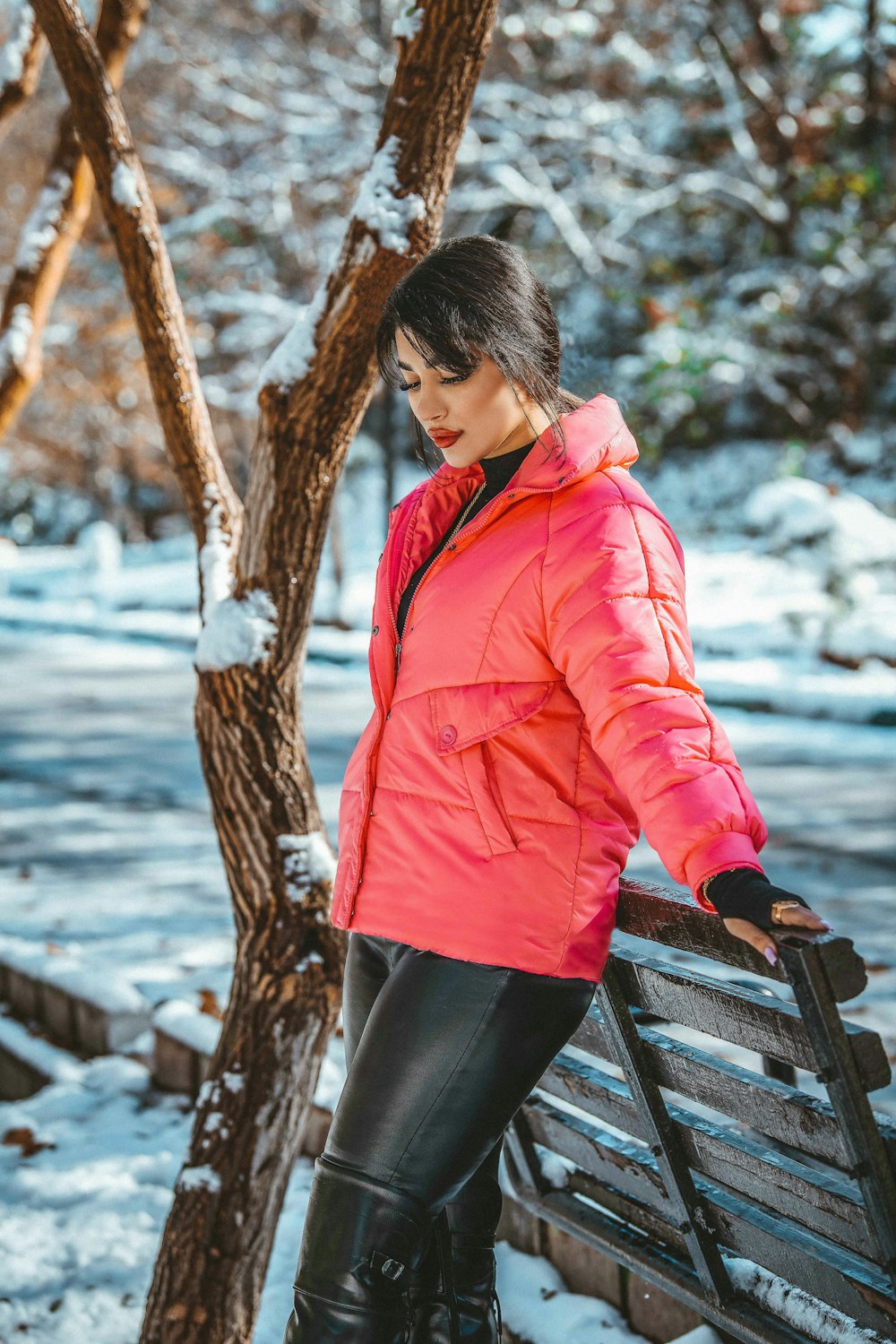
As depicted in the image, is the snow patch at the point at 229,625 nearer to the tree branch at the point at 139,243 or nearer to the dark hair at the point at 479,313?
the tree branch at the point at 139,243

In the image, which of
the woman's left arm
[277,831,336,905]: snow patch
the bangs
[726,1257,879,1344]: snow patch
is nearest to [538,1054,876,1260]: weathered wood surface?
[726,1257,879,1344]: snow patch

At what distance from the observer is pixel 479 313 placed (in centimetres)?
173

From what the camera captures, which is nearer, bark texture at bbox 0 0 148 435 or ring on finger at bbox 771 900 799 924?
ring on finger at bbox 771 900 799 924

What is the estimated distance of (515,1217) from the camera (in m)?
2.72

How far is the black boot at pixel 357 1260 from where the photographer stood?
5.36 feet

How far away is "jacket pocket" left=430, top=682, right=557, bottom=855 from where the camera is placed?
1663mm

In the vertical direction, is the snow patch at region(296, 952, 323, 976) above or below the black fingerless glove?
below

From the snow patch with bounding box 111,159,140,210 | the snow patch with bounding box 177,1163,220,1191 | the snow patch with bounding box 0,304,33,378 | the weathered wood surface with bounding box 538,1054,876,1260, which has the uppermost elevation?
the snow patch with bounding box 111,159,140,210

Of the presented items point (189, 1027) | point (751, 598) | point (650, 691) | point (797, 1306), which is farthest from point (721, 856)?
point (751, 598)

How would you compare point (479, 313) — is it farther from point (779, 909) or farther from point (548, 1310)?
point (548, 1310)

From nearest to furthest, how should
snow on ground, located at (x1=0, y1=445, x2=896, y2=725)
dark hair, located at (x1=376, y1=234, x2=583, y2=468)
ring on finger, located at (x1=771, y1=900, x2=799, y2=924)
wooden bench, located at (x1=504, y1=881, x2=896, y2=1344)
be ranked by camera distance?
ring on finger, located at (x1=771, y1=900, x2=799, y2=924) → wooden bench, located at (x1=504, y1=881, x2=896, y2=1344) → dark hair, located at (x1=376, y1=234, x2=583, y2=468) → snow on ground, located at (x1=0, y1=445, x2=896, y2=725)

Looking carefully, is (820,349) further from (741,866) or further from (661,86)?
(741,866)

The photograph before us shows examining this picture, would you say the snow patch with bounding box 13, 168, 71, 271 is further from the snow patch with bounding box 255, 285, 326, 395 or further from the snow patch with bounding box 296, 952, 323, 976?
the snow patch with bounding box 296, 952, 323, 976

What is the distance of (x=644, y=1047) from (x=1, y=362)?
2.97 metres
